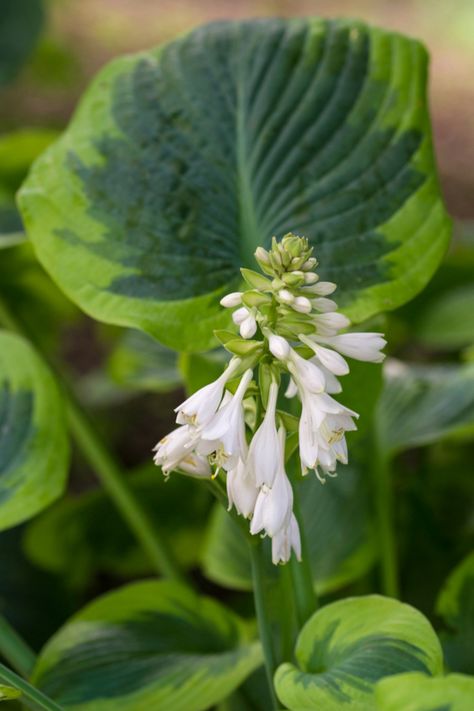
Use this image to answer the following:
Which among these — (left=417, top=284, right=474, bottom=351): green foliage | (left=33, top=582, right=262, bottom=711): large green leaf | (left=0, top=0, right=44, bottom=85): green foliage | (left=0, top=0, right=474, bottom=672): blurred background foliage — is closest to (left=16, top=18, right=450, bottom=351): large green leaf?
(left=0, top=0, right=474, bottom=672): blurred background foliage

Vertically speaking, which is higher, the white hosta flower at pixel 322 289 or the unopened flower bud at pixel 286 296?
the unopened flower bud at pixel 286 296

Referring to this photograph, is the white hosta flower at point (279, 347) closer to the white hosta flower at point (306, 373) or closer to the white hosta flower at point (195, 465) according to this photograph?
the white hosta flower at point (306, 373)

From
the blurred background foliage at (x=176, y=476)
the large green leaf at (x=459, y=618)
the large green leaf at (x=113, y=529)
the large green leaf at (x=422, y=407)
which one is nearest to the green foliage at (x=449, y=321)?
the blurred background foliage at (x=176, y=476)

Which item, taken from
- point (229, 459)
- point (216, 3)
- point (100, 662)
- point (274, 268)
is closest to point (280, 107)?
point (274, 268)

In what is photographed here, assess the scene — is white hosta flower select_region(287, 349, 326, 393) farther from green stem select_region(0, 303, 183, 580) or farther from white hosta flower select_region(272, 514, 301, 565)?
green stem select_region(0, 303, 183, 580)

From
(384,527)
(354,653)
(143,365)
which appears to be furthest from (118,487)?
(354,653)

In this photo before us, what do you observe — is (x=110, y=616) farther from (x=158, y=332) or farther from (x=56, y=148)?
(x=56, y=148)
